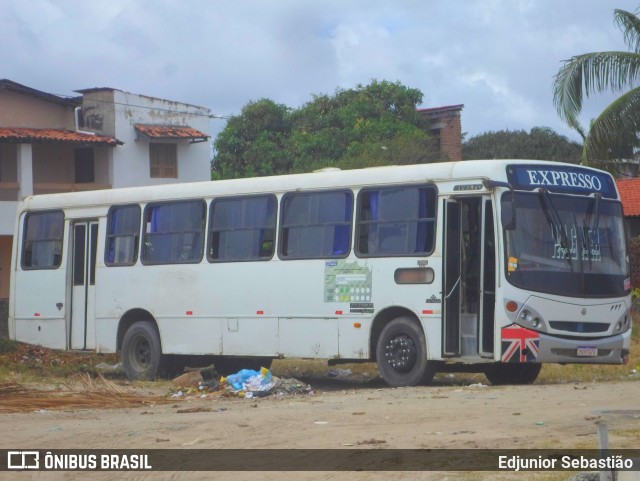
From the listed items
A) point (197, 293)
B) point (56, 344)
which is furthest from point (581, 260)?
point (56, 344)

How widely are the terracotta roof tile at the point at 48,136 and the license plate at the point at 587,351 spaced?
23.5m

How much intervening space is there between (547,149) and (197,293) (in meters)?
41.2

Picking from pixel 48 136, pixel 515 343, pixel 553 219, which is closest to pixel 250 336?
pixel 515 343

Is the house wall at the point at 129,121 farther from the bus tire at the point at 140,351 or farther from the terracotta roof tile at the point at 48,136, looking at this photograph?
the bus tire at the point at 140,351

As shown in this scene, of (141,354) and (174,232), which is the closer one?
(174,232)

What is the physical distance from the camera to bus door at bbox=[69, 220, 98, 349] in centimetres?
1959

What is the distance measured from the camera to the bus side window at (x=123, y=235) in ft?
62.8

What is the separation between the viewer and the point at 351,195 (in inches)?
638

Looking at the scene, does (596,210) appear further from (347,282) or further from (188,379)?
(188,379)

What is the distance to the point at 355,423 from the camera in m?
11.3

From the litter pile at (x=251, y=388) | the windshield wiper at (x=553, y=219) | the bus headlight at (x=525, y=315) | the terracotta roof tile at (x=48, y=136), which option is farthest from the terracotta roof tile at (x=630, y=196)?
the litter pile at (x=251, y=388)

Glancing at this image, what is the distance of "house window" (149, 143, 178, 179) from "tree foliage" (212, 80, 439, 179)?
7.19 meters

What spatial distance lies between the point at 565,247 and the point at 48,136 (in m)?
23.9

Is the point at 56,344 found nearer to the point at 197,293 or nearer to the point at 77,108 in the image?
the point at 197,293
